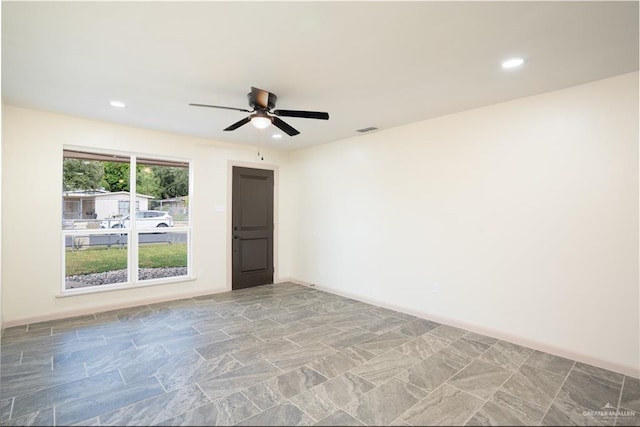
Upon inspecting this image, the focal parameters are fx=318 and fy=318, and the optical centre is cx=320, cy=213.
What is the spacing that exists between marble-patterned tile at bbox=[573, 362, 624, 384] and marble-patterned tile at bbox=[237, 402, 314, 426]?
249 cm

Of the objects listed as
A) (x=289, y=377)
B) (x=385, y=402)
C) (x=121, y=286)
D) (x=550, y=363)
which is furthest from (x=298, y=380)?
(x=121, y=286)

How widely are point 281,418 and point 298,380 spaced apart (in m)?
0.49

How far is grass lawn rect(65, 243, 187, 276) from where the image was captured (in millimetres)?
4363

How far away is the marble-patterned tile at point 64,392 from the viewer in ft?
7.41

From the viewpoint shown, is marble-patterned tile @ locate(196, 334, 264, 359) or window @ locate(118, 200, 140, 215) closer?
marble-patterned tile @ locate(196, 334, 264, 359)

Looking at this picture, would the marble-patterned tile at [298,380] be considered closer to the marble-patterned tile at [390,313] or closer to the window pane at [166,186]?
the marble-patterned tile at [390,313]

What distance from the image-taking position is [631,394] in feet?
8.07

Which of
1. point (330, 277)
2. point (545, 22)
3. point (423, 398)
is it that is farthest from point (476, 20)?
point (330, 277)

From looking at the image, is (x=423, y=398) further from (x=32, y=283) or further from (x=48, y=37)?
(x=32, y=283)

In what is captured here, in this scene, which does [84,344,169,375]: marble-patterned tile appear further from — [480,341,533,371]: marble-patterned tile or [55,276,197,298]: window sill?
[480,341,533,371]: marble-patterned tile

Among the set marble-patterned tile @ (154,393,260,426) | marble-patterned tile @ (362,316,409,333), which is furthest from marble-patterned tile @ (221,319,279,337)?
marble-patterned tile @ (154,393,260,426)

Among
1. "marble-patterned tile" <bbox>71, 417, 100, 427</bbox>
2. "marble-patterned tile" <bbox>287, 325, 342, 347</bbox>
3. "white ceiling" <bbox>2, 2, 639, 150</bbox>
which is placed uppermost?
"white ceiling" <bbox>2, 2, 639, 150</bbox>

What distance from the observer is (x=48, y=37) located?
2.26m

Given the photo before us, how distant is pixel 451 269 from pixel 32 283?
5194 mm
